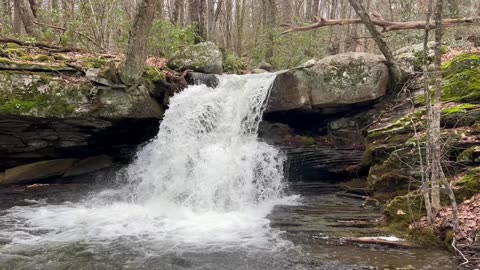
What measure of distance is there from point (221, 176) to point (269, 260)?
4255 mm

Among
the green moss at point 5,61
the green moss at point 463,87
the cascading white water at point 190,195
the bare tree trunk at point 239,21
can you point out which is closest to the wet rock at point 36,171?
the cascading white water at point 190,195

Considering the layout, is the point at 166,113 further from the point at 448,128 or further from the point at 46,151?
the point at 448,128

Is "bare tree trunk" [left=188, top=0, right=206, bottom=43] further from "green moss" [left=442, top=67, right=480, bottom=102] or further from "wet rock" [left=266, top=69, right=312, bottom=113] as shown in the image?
"green moss" [left=442, top=67, right=480, bottom=102]

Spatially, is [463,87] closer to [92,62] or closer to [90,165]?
[92,62]

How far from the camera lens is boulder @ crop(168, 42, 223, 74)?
1275 cm

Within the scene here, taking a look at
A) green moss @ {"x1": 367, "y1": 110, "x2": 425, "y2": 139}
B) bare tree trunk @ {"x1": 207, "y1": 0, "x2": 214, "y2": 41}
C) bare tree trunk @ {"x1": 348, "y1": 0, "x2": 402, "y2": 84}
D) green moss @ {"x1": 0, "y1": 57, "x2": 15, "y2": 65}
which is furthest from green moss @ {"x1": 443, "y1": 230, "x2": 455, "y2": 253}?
bare tree trunk @ {"x1": 207, "y1": 0, "x2": 214, "y2": 41}

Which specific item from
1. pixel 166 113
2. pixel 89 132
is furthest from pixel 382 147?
pixel 89 132

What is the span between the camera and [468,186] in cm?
673

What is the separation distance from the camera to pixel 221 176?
9.74m

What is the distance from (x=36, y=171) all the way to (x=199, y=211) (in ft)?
17.3

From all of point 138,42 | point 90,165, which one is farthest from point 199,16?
point 90,165

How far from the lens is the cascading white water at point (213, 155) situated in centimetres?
959

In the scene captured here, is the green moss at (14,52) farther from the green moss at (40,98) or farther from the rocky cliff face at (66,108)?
the green moss at (40,98)

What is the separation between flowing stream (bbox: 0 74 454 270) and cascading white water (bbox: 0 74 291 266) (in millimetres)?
28
